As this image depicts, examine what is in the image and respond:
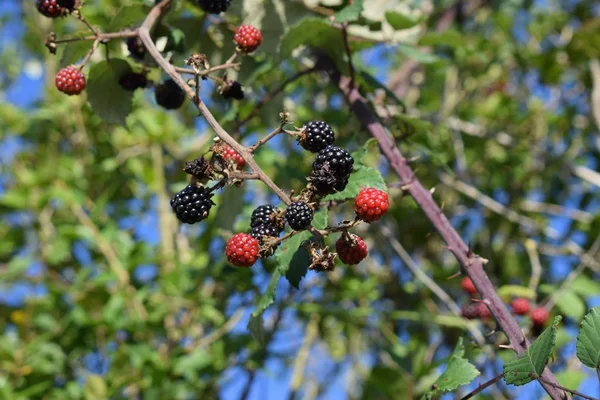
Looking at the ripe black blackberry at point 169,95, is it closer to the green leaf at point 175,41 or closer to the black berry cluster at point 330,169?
the green leaf at point 175,41

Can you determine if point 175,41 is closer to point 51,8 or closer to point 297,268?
point 51,8

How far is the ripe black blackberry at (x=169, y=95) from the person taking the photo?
1.66 m

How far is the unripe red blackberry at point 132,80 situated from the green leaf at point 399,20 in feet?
2.49

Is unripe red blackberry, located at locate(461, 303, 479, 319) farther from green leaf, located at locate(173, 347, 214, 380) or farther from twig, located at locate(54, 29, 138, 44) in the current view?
green leaf, located at locate(173, 347, 214, 380)

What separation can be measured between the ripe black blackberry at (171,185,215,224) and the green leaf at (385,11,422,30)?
991 mm

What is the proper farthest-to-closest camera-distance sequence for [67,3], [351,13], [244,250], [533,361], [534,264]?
1. [534,264]
2. [351,13]
3. [67,3]
4. [244,250]
5. [533,361]

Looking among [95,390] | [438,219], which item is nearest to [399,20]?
[438,219]

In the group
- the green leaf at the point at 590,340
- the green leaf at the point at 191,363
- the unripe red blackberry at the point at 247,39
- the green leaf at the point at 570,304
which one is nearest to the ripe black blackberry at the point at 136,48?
the unripe red blackberry at the point at 247,39

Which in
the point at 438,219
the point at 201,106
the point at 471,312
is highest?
the point at 201,106

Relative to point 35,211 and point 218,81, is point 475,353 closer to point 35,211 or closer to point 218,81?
point 218,81

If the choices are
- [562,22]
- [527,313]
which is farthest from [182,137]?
[562,22]

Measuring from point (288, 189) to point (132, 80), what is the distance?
1.44 meters

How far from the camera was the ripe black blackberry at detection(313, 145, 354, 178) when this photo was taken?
1.23 m

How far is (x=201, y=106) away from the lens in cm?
126
